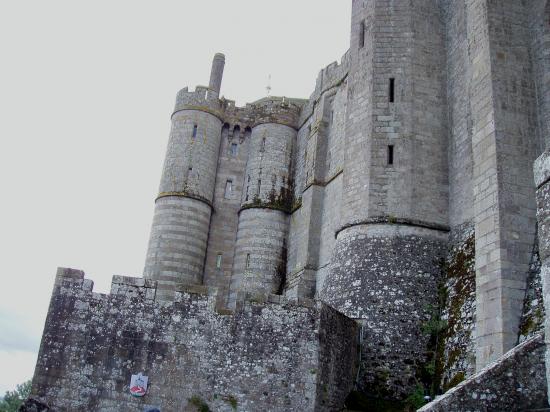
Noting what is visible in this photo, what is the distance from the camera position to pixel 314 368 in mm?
12664

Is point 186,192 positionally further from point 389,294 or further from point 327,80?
point 389,294

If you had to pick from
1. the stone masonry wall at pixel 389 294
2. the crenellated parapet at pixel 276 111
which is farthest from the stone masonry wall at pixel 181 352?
the crenellated parapet at pixel 276 111

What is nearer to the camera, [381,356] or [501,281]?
[501,281]

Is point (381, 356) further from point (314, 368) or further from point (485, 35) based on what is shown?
point (485, 35)

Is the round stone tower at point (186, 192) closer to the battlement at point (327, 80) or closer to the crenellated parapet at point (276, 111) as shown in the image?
the crenellated parapet at point (276, 111)

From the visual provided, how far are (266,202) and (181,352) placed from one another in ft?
44.3

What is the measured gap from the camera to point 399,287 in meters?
15.2

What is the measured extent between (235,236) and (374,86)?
35.1ft

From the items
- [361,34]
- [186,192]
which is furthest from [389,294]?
[186,192]

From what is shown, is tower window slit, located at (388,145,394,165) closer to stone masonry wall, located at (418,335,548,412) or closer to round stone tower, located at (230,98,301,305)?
round stone tower, located at (230,98,301,305)

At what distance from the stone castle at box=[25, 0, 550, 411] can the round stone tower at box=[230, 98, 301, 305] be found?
3795 millimetres

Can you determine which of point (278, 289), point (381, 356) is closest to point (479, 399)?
point (381, 356)

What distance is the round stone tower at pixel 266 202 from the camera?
24.5 m

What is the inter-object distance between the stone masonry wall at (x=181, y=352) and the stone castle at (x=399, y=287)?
0.10 feet
